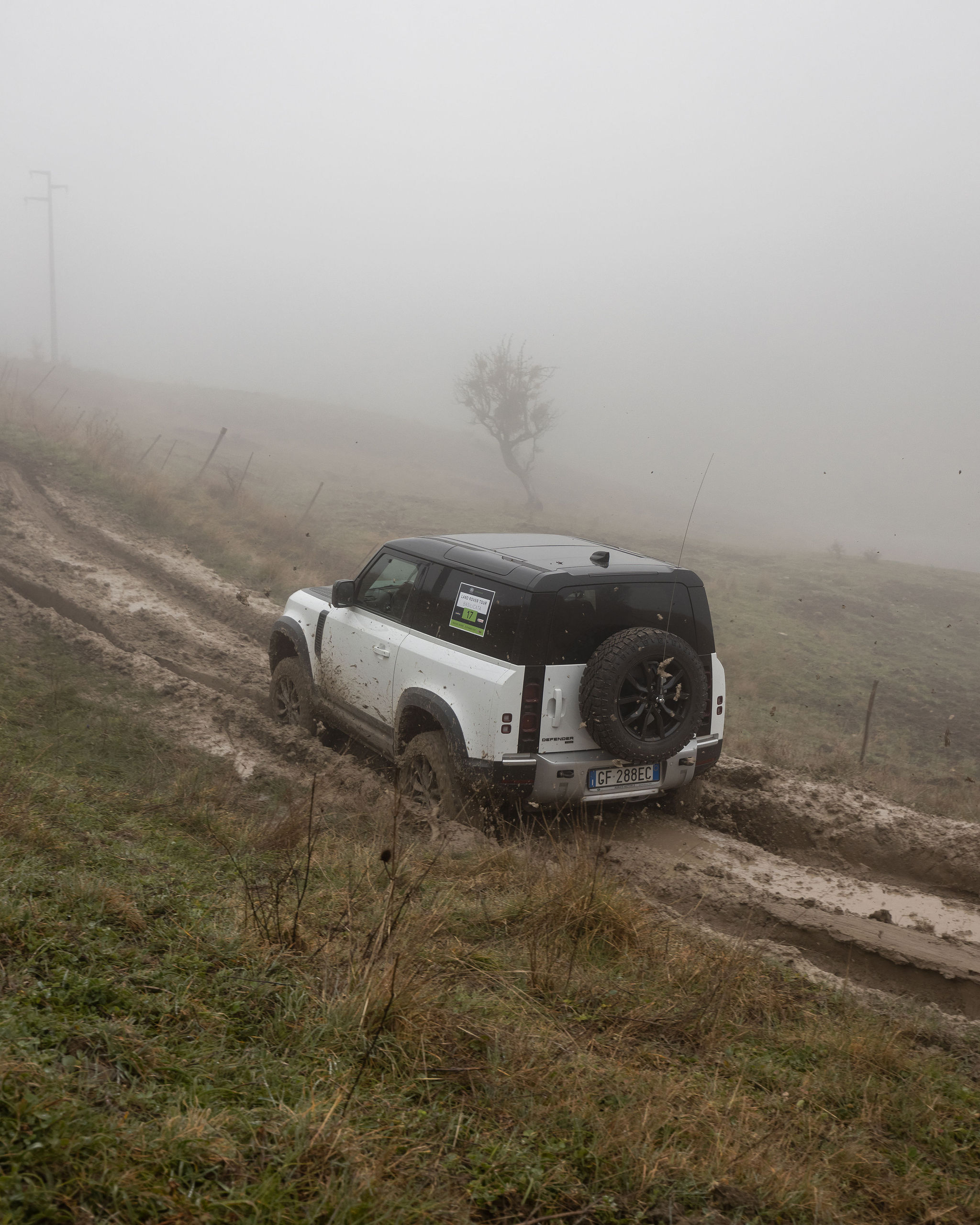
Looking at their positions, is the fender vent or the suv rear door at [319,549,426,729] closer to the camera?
the fender vent

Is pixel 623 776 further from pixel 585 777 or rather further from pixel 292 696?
pixel 292 696

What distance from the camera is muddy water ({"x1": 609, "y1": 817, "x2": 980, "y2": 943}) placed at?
216 inches

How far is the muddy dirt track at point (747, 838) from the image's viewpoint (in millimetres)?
4906

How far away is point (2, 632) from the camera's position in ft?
32.0

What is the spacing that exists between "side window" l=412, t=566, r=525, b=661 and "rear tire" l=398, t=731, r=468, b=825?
0.72m

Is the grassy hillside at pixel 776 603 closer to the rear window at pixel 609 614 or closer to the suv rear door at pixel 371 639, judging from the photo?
the rear window at pixel 609 614

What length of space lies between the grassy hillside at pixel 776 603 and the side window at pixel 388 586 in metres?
4.14

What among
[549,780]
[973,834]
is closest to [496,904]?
[549,780]

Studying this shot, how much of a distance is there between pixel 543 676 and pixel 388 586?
191cm

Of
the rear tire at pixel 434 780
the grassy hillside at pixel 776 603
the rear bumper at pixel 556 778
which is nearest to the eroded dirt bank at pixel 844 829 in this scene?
the grassy hillside at pixel 776 603

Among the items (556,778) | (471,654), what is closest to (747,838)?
(556,778)

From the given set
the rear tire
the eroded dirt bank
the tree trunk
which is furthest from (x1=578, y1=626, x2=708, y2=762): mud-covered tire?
Answer: the tree trunk

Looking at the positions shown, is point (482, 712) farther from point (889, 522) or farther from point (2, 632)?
point (889, 522)

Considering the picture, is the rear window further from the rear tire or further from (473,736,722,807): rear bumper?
the rear tire
